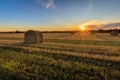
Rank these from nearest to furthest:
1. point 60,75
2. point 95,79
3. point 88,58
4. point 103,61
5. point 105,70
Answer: point 95,79
point 60,75
point 105,70
point 103,61
point 88,58

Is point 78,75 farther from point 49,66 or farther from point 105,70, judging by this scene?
point 49,66

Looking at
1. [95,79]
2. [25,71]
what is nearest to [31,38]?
[25,71]

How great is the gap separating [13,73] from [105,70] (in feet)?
13.8

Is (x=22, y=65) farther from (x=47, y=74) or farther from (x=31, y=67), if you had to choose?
(x=47, y=74)

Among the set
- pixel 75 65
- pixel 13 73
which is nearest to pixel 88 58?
pixel 75 65

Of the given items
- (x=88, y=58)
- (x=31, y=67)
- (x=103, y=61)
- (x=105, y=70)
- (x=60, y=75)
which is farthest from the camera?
(x=88, y=58)

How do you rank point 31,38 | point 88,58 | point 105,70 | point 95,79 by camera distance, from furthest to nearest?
point 31,38
point 88,58
point 105,70
point 95,79

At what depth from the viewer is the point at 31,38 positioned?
23641mm

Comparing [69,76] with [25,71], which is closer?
[69,76]

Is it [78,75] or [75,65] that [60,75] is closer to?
[78,75]

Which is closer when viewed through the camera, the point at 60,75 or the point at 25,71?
the point at 60,75

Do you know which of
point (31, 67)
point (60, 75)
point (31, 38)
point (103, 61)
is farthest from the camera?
point (31, 38)

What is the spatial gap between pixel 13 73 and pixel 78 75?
2913mm

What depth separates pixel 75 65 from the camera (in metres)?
8.77
